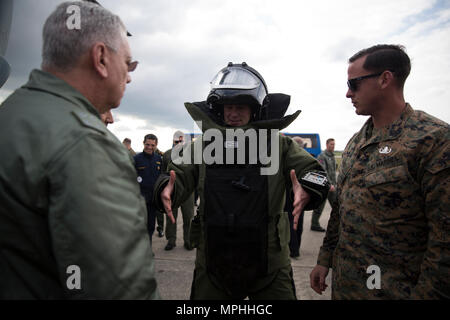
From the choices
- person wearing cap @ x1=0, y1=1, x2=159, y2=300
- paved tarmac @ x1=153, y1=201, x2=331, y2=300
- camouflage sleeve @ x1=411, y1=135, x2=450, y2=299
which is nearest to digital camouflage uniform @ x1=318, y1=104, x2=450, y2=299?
camouflage sleeve @ x1=411, y1=135, x2=450, y2=299

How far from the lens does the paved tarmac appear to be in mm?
3195

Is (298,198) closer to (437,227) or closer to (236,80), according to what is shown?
(437,227)

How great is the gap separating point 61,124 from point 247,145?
4.05ft

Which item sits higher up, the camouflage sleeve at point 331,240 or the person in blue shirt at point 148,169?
the person in blue shirt at point 148,169

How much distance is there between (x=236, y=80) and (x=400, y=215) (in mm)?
1424

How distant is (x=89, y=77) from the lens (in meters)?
0.97

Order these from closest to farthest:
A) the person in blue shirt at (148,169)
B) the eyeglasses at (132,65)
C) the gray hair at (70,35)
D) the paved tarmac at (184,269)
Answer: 1. the gray hair at (70,35)
2. the eyeglasses at (132,65)
3. the paved tarmac at (184,269)
4. the person in blue shirt at (148,169)

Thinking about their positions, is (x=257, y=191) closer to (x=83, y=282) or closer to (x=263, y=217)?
(x=263, y=217)

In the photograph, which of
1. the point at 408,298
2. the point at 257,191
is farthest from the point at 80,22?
the point at 408,298

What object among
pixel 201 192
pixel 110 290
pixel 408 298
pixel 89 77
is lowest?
pixel 408 298

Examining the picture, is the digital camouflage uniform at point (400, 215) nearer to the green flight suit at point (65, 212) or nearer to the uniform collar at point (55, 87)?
the green flight suit at point (65, 212)

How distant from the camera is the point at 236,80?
76.8 inches

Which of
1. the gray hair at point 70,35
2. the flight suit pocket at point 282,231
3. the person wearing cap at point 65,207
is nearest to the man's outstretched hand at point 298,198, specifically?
the flight suit pocket at point 282,231

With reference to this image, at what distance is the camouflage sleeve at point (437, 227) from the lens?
1.24 meters
